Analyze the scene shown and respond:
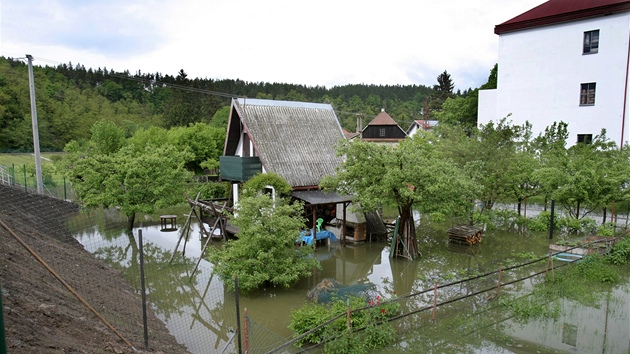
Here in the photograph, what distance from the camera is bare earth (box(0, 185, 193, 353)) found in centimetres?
631

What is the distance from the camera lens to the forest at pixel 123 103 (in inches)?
1677

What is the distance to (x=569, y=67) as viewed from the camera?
88.3 feet

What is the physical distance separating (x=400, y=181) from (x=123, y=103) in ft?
207

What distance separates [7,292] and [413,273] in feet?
38.9

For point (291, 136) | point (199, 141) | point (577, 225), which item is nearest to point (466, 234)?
point (577, 225)

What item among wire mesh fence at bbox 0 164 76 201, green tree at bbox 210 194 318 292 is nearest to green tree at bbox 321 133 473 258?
green tree at bbox 210 194 318 292

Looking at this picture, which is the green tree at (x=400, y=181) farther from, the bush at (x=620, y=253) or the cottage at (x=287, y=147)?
the bush at (x=620, y=253)

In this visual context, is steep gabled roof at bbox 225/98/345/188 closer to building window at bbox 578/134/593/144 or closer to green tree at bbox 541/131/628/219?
green tree at bbox 541/131/628/219

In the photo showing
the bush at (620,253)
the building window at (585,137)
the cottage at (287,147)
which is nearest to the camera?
the bush at (620,253)

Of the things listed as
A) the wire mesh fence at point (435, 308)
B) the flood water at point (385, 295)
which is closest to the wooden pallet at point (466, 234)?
the flood water at point (385, 295)

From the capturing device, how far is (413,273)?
15039 millimetres

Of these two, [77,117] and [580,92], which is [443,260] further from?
[77,117]

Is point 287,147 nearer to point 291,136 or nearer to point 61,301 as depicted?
point 291,136

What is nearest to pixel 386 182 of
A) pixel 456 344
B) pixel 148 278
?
pixel 456 344
